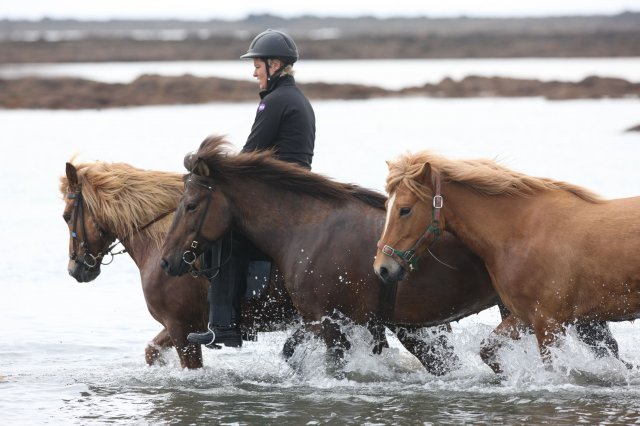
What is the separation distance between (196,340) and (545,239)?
2.61 m

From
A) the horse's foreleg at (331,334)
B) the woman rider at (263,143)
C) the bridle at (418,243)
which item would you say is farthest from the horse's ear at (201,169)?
the bridle at (418,243)

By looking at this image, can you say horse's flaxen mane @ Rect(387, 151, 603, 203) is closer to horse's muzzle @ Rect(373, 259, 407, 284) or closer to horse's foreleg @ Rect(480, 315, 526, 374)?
horse's muzzle @ Rect(373, 259, 407, 284)

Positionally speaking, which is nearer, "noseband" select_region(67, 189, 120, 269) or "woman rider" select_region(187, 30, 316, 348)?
"woman rider" select_region(187, 30, 316, 348)

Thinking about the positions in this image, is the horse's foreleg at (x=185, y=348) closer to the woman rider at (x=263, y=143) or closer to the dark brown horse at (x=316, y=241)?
the woman rider at (x=263, y=143)

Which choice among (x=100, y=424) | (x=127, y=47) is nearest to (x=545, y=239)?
(x=100, y=424)

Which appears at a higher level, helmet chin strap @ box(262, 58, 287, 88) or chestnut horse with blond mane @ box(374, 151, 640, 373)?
helmet chin strap @ box(262, 58, 287, 88)

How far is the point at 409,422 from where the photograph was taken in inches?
295

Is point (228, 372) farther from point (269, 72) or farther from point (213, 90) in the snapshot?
point (213, 90)

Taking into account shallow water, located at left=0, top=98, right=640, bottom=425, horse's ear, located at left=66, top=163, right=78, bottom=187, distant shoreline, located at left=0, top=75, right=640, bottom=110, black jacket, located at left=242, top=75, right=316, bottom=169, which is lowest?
shallow water, located at left=0, top=98, right=640, bottom=425

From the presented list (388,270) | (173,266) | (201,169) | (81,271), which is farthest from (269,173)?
(81,271)

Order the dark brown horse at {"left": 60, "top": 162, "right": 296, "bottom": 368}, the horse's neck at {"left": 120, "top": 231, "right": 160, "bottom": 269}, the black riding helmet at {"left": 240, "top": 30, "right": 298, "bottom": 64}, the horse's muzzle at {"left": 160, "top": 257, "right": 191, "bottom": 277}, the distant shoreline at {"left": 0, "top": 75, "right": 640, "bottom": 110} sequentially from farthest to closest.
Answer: the distant shoreline at {"left": 0, "top": 75, "right": 640, "bottom": 110}
the horse's neck at {"left": 120, "top": 231, "right": 160, "bottom": 269}
the dark brown horse at {"left": 60, "top": 162, "right": 296, "bottom": 368}
the black riding helmet at {"left": 240, "top": 30, "right": 298, "bottom": 64}
the horse's muzzle at {"left": 160, "top": 257, "right": 191, "bottom": 277}

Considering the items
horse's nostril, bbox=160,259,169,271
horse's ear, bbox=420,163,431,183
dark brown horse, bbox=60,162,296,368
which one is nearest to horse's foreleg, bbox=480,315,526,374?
horse's ear, bbox=420,163,431,183

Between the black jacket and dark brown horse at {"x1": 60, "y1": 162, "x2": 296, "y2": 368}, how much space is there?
2.95ft

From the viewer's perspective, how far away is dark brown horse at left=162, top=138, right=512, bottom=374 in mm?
7391
